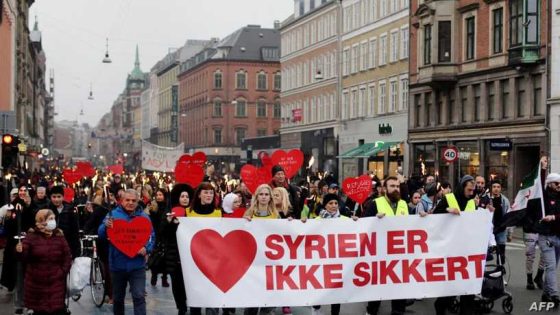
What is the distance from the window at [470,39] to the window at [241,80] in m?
65.2

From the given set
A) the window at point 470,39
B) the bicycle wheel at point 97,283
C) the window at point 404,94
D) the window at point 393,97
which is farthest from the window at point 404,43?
the bicycle wheel at point 97,283

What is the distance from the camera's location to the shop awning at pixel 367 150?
55.4 metres

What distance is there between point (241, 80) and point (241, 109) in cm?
327

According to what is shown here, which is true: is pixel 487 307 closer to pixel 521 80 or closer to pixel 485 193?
pixel 485 193

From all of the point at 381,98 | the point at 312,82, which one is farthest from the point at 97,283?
the point at 312,82

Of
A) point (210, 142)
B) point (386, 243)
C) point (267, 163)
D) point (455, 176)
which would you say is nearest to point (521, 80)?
point (455, 176)

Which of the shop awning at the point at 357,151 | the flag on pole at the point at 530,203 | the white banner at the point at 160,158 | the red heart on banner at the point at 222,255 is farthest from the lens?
the shop awning at the point at 357,151

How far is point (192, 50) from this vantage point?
135 m

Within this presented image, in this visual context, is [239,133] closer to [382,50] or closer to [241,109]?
[241,109]

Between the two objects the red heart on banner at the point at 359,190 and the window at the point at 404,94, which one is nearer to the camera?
the red heart on banner at the point at 359,190

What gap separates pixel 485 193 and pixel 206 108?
3804 inches

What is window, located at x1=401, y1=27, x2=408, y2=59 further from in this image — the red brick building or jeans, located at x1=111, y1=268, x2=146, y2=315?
the red brick building

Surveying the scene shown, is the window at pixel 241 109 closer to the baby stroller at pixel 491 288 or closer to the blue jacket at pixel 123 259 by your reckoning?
the baby stroller at pixel 491 288

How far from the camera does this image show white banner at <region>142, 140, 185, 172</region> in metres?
40.6
